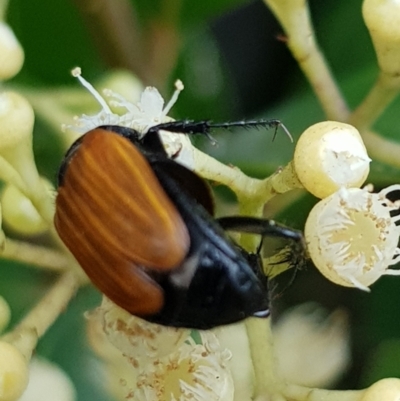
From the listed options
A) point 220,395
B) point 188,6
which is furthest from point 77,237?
point 188,6

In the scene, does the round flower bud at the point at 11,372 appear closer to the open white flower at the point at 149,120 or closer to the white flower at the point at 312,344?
the open white flower at the point at 149,120

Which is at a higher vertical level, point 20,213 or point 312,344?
point 20,213

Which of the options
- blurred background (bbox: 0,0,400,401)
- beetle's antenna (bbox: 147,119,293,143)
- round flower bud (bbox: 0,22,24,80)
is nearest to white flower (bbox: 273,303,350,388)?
blurred background (bbox: 0,0,400,401)

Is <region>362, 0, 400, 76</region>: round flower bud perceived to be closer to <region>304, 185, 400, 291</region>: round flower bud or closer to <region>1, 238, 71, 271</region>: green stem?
<region>304, 185, 400, 291</region>: round flower bud

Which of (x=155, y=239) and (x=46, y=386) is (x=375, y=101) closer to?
(x=155, y=239)

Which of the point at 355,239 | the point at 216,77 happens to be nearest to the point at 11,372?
the point at 355,239
